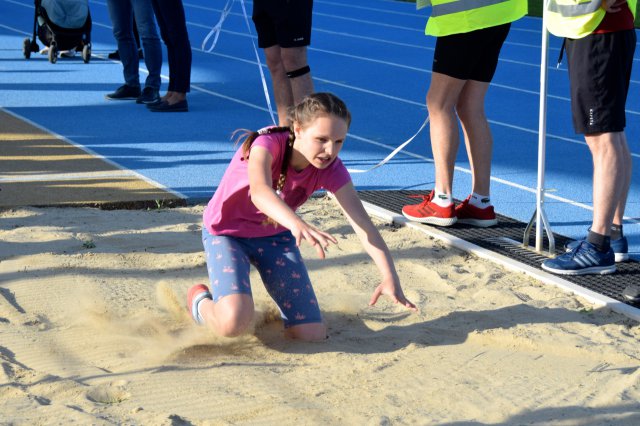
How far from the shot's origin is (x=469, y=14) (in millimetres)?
5262

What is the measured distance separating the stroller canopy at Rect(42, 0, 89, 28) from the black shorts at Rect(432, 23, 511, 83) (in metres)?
7.25

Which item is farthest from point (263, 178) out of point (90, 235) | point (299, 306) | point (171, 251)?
point (90, 235)

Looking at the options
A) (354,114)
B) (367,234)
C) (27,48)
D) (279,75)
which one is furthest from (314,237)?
(27,48)

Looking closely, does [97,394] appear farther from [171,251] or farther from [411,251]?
[411,251]

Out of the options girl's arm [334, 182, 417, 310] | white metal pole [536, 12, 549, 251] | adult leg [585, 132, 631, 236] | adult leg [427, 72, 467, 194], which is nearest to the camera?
girl's arm [334, 182, 417, 310]

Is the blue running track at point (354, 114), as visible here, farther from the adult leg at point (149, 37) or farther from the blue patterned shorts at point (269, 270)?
the blue patterned shorts at point (269, 270)

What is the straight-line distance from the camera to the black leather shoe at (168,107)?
29.8 feet

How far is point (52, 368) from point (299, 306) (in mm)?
1016

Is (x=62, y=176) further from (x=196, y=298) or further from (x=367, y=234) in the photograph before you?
(x=367, y=234)

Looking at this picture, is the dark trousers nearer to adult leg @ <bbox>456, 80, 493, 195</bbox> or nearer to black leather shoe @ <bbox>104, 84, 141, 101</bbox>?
black leather shoe @ <bbox>104, 84, 141, 101</bbox>

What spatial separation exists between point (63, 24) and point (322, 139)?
345 inches

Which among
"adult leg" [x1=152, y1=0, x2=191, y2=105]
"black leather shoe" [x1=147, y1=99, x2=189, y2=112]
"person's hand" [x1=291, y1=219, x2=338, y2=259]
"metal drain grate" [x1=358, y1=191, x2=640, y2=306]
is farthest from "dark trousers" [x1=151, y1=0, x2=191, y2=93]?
"person's hand" [x1=291, y1=219, x2=338, y2=259]

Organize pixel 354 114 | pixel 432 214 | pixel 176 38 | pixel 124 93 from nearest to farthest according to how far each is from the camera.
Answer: pixel 432 214 < pixel 176 38 < pixel 354 114 < pixel 124 93

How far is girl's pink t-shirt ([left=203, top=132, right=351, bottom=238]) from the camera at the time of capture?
12.5 feet
